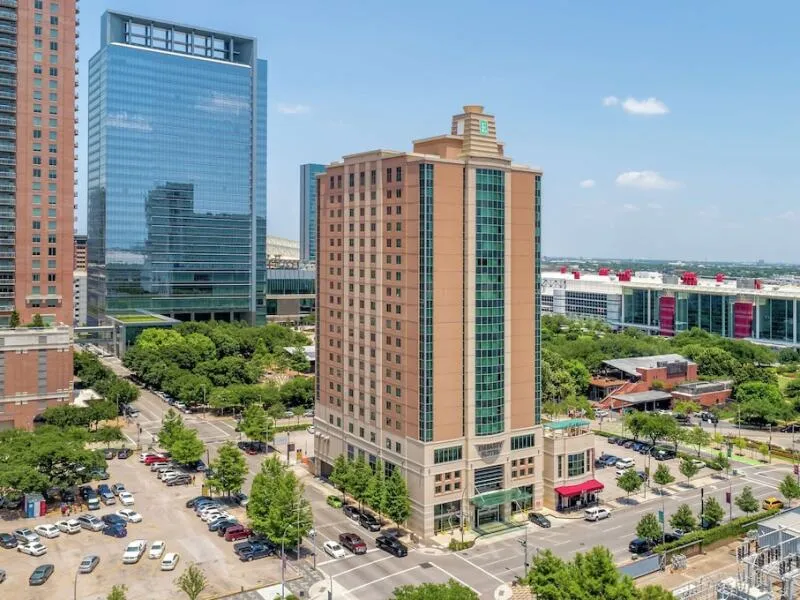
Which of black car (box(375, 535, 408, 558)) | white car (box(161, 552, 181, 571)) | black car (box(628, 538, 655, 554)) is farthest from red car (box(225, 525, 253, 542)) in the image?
black car (box(628, 538, 655, 554))

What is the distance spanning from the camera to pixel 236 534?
62906 millimetres

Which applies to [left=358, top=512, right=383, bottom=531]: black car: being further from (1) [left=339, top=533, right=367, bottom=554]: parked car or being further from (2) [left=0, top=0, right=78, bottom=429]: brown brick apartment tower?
(2) [left=0, top=0, right=78, bottom=429]: brown brick apartment tower

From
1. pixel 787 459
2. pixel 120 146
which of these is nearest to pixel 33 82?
pixel 120 146

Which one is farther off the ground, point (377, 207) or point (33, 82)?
point (33, 82)

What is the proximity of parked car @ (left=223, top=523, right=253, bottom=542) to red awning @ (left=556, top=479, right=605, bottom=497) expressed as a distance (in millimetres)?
31264

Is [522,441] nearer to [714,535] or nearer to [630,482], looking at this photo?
[630,482]

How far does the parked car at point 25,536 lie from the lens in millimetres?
61013

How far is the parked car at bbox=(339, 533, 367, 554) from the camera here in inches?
2398

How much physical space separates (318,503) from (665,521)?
35700mm

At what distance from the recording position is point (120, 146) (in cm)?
17975

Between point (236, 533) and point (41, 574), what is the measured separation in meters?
15.7

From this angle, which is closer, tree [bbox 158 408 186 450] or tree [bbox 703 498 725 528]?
tree [bbox 703 498 725 528]

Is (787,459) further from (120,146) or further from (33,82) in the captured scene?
(120,146)

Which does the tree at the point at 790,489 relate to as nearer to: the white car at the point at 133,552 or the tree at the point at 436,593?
the tree at the point at 436,593
